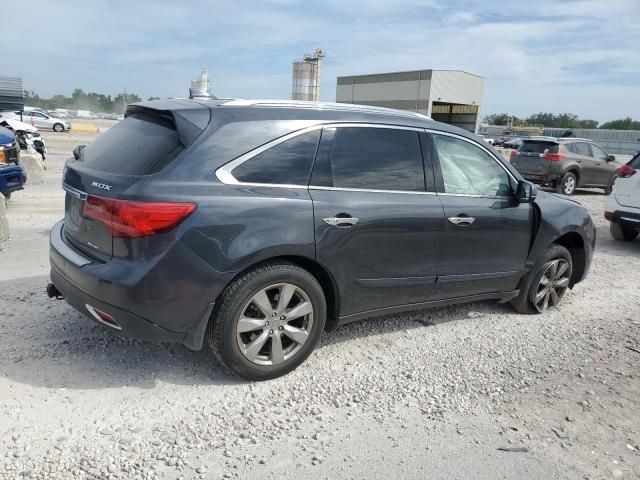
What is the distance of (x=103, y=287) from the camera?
3.08 metres

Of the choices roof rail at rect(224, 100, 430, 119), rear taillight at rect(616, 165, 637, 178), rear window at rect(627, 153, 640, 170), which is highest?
roof rail at rect(224, 100, 430, 119)

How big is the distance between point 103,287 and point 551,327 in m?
3.84

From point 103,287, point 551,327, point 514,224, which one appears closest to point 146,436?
point 103,287

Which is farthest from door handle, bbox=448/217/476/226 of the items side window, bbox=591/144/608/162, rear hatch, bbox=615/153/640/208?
side window, bbox=591/144/608/162

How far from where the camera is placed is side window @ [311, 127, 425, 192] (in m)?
3.63

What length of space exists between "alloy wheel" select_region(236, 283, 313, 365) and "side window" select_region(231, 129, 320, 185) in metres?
0.69

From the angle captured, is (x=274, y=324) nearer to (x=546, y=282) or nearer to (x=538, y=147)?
(x=546, y=282)

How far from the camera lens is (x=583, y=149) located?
15.5 m

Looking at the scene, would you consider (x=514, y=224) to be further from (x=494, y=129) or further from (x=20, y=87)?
(x=494, y=129)

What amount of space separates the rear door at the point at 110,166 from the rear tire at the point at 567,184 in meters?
13.6

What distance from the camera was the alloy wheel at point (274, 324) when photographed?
334cm

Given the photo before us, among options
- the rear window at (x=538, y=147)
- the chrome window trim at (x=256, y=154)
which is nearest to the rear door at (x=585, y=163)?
the rear window at (x=538, y=147)

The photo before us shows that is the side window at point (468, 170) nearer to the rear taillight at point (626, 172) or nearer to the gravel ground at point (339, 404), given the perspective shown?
the gravel ground at point (339, 404)

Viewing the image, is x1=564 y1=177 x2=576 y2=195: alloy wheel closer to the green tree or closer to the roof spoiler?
the roof spoiler
